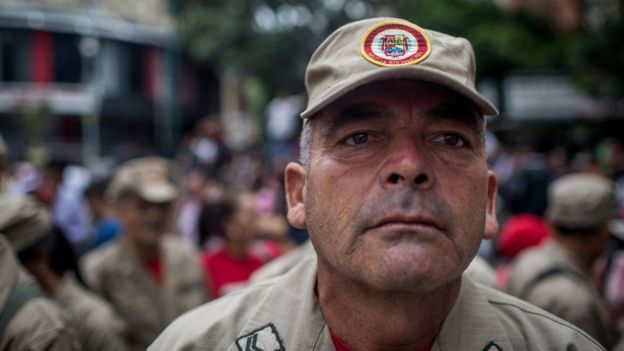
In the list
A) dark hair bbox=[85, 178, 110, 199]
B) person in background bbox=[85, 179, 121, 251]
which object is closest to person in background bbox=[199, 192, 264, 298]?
person in background bbox=[85, 179, 121, 251]

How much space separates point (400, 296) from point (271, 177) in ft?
32.4

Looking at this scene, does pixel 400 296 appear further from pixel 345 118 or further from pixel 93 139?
pixel 93 139

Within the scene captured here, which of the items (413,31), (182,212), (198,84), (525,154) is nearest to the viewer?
(413,31)

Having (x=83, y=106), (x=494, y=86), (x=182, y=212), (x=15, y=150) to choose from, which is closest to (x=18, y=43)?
(x=83, y=106)

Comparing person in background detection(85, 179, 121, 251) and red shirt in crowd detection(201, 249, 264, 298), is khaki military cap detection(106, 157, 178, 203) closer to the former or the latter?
red shirt in crowd detection(201, 249, 264, 298)

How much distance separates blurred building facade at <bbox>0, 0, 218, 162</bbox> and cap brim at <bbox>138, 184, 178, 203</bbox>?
2399 centimetres

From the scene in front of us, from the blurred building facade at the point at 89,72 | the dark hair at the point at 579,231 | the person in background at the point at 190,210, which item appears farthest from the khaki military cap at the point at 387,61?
the blurred building facade at the point at 89,72

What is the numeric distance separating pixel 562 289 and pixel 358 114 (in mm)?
2412

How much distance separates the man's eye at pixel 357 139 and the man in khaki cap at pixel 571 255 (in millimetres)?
2303

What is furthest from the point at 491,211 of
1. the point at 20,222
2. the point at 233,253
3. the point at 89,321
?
the point at 233,253

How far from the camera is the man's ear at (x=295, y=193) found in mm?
2158

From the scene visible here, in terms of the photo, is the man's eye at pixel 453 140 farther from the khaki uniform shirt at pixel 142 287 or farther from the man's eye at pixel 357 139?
the khaki uniform shirt at pixel 142 287

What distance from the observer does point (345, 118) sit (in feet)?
6.24

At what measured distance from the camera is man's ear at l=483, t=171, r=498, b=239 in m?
2.06
